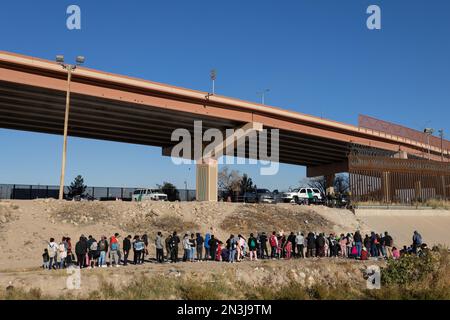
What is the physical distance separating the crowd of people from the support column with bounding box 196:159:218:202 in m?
19.2

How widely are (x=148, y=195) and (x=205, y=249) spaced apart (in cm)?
2054

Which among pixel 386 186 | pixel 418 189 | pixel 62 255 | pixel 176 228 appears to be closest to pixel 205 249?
pixel 62 255

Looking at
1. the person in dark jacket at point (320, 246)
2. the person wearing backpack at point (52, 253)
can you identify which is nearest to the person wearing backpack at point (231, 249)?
the person in dark jacket at point (320, 246)

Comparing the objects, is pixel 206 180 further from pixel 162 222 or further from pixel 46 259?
pixel 46 259

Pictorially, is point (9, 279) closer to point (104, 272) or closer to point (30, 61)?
point (104, 272)

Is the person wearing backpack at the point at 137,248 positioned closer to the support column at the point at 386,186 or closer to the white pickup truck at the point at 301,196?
the support column at the point at 386,186

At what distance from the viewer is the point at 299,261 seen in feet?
63.0

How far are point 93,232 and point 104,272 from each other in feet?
32.2

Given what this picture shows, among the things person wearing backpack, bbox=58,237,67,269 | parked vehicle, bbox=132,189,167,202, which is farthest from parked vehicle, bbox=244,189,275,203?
person wearing backpack, bbox=58,237,67,269

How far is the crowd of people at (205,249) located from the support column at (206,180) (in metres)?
19.2

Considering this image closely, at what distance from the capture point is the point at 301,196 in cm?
4381

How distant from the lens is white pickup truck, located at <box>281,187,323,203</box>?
4325cm

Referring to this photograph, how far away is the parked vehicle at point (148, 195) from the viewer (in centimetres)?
3997

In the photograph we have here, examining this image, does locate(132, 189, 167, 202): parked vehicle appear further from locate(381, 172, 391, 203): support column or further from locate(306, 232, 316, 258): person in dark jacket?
locate(306, 232, 316, 258): person in dark jacket
